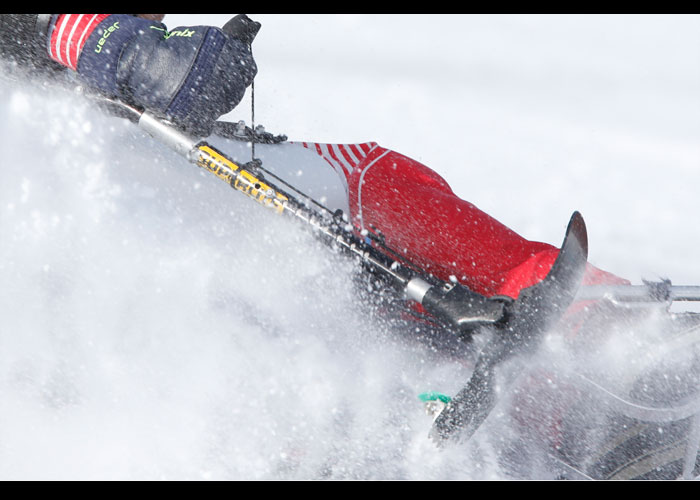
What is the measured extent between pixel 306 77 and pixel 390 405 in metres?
2.01

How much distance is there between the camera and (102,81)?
1.67 metres

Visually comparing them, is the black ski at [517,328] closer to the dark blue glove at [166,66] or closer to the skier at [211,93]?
the skier at [211,93]

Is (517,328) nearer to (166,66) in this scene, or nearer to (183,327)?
(183,327)

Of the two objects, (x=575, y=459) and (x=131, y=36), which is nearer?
(x=575, y=459)

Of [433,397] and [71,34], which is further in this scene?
[71,34]

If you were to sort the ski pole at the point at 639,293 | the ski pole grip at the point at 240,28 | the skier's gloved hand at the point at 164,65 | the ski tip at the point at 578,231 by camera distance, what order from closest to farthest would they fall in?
the ski tip at the point at 578,231 < the ski pole at the point at 639,293 < the skier's gloved hand at the point at 164,65 < the ski pole grip at the point at 240,28

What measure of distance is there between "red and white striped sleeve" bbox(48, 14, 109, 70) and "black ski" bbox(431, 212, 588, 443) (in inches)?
45.8

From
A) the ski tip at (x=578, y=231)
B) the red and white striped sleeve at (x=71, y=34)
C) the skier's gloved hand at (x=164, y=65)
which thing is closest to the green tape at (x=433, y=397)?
the ski tip at (x=578, y=231)

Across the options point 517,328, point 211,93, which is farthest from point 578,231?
point 211,93

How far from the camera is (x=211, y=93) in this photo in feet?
5.45

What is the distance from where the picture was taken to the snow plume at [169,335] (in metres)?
1.51

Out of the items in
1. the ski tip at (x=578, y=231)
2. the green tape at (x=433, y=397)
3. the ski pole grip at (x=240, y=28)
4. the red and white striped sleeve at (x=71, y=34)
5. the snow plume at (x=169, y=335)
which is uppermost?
the ski pole grip at (x=240, y=28)
